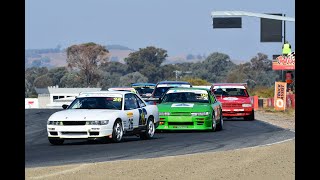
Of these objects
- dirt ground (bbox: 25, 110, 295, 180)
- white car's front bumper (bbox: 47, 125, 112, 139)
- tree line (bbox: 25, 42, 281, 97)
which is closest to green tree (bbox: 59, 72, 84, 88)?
tree line (bbox: 25, 42, 281, 97)

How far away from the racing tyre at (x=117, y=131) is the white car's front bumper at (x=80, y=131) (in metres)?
0.24

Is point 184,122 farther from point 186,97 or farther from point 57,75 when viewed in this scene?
point 57,75

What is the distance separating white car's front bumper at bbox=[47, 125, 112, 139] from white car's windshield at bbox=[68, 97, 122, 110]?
1.26 meters

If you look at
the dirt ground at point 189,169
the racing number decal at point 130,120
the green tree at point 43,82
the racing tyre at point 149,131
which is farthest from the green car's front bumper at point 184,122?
the green tree at point 43,82

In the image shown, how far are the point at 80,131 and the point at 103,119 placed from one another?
0.58 m

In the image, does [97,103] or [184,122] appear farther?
[184,122]

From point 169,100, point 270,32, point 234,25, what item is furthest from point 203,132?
point 270,32

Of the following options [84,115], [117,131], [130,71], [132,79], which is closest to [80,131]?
[84,115]

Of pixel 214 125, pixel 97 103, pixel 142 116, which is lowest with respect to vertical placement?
pixel 214 125

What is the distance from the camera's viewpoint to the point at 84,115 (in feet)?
66.2
